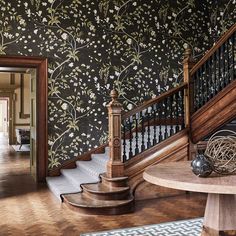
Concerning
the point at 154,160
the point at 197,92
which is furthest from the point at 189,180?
the point at 197,92

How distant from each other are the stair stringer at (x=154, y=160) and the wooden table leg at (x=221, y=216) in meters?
2.22

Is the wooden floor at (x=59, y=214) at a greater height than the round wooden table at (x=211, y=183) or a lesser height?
lesser

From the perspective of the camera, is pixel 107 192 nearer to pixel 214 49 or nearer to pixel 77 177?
pixel 77 177

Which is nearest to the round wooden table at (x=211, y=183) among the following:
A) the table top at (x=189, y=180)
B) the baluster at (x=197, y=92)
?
the table top at (x=189, y=180)

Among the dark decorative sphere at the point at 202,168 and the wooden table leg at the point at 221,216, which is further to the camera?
the wooden table leg at the point at 221,216

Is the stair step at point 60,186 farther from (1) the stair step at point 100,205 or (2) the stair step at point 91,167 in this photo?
Result: (1) the stair step at point 100,205

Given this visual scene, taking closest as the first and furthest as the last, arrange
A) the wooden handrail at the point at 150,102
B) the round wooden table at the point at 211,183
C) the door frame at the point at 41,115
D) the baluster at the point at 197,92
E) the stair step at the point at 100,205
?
1. the round wooden table at the point at 211,183
2. the stair step at the point at 100,205
3. the wooden handrail at the point at 150,102
4. the baluster at the point at 197,92
5. the door frame at the point at 41,115

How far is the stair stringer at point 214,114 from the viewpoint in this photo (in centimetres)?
441

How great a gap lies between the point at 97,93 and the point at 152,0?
220 centimetres

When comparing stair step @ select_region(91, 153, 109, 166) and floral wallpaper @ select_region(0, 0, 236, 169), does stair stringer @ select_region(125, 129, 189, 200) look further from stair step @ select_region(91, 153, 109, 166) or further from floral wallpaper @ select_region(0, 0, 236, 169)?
floral wallpaper @ select_region(0, 0, 236, 169)

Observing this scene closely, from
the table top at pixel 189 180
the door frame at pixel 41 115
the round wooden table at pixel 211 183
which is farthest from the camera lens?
the door frame at pixel 41 115

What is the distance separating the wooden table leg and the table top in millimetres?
257

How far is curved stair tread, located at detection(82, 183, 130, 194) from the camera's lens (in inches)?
177

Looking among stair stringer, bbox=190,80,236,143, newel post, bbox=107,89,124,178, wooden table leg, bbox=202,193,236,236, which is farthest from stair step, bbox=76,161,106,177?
wooden table leg, bbox=202,193,236,236
